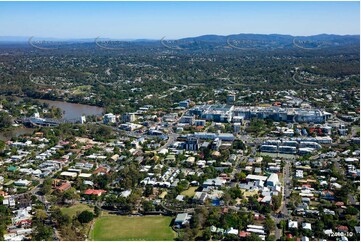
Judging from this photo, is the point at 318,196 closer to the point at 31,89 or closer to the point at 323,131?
the point at 323,131

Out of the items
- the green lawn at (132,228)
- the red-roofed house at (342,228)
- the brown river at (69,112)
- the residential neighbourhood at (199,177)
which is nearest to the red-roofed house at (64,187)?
the residential neighbourhood at (199,177)

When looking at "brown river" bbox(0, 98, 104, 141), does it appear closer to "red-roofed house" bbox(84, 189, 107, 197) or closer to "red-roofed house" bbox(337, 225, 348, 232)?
"red-roofed house" bbox(84, 189, 107, 197)

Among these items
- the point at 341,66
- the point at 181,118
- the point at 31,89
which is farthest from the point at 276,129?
the point at 341,66

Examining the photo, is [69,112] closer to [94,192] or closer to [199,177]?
[94,192]

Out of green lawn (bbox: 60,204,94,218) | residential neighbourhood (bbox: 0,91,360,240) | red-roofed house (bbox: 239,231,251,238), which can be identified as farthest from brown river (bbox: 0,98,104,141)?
red-roofed house (bbox: 239,231,251,238)

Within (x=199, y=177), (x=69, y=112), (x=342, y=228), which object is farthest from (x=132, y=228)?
(x=69, y=112)

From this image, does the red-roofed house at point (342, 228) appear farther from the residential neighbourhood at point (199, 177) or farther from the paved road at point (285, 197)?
the paved road at point (285, 197)
